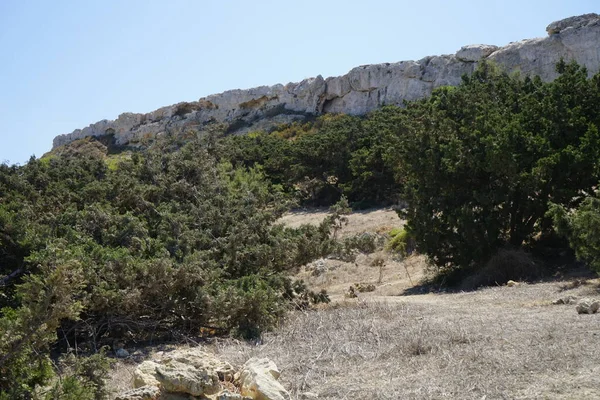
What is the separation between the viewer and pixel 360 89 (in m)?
48.1

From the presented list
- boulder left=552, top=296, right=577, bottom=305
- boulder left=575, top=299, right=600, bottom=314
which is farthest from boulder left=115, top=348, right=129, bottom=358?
boulder left=552, top=296, right=577, bottom=305

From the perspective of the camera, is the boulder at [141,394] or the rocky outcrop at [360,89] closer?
the boulder at [141,394]

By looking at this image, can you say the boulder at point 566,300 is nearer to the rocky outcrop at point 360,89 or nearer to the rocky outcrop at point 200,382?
the rocky outcrop at point 200,382

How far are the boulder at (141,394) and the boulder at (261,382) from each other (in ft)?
2.43

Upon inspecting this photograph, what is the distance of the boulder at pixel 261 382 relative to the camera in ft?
16.6

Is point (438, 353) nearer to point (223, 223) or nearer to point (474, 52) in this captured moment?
point (223, 223)

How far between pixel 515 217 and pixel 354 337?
26.6 feet

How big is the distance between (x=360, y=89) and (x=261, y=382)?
44418 millimetres

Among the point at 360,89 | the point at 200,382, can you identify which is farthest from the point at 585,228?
the point at 360,89

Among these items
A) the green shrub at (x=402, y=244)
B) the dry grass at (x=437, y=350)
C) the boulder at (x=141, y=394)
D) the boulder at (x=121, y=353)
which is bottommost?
the green shrub at (x=402, y=244)

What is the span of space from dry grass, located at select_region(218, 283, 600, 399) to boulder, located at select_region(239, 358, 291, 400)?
0.76ft

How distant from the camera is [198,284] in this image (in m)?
8.49

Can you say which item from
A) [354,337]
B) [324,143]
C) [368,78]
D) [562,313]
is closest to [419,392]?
[354,337]

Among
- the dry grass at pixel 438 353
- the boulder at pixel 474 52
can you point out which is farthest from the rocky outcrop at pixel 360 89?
the dry grass at pixel 438 353
